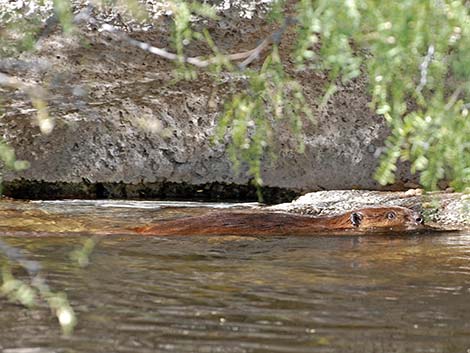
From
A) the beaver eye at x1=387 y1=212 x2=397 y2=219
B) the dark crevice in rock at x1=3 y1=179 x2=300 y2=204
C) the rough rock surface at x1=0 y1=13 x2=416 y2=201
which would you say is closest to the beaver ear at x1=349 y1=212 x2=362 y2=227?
the beaver eye at x1=387 y1=212 x2=397 y2=219

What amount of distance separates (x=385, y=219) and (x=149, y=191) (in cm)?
263

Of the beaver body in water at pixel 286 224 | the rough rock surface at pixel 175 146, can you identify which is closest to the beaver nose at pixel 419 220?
the beaver body in water at pixel 286 224

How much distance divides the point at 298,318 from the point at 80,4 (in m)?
3.01

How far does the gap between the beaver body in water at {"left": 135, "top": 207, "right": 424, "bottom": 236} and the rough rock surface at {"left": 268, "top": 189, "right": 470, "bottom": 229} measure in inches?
10.8

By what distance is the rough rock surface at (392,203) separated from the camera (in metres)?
5.95

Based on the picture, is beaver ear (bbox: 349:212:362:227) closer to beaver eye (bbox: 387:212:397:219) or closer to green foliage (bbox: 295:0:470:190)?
beaver eye (bbox: 387:212:397:219)

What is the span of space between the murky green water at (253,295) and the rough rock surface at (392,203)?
59cm

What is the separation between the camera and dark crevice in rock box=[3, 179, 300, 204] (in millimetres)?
7645

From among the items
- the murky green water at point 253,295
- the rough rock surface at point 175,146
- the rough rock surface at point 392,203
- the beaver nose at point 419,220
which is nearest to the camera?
the murky green water at point 253,295

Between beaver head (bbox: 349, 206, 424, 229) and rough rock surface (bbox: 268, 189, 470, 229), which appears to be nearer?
beaver head (bbox: 349, 206, 424, 229)

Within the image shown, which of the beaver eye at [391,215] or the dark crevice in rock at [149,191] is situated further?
the dark crevice in rock at [149,191]

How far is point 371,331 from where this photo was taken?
9.58 ft

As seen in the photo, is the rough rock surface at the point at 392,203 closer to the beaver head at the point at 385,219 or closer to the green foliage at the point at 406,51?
the beaver head at the point at 385,219

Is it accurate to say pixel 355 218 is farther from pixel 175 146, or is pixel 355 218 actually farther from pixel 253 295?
pixel 175 146
